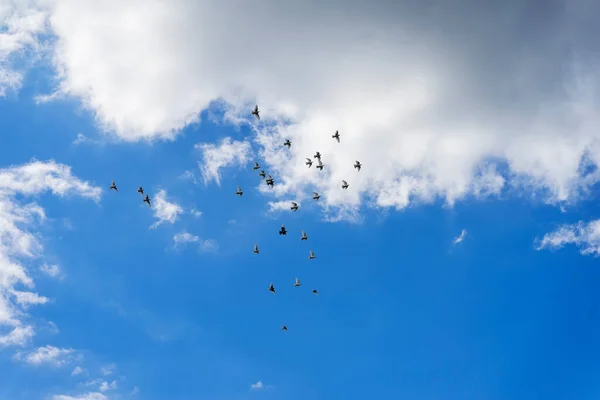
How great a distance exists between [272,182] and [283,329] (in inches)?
1361

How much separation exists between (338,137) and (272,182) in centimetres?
2104

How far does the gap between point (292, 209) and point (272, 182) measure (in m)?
9.79

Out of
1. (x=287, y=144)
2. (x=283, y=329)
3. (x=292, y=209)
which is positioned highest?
(x=287, y=144)

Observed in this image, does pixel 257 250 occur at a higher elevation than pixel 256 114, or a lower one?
lower

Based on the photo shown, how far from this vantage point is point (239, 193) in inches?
4774

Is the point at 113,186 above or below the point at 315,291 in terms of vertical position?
above

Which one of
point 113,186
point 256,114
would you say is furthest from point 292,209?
point 113,186

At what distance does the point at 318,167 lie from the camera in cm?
12106

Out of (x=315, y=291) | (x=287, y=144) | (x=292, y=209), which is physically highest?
(x=287, y=144)

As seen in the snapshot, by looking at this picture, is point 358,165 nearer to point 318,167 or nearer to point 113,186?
point 318,167

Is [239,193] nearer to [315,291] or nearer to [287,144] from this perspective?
[287,144]

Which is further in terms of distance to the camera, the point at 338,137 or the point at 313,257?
the point at 338,137

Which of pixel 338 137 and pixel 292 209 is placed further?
pixel 338 137

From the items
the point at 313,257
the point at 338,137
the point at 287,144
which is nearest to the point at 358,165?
the point at 338,137
